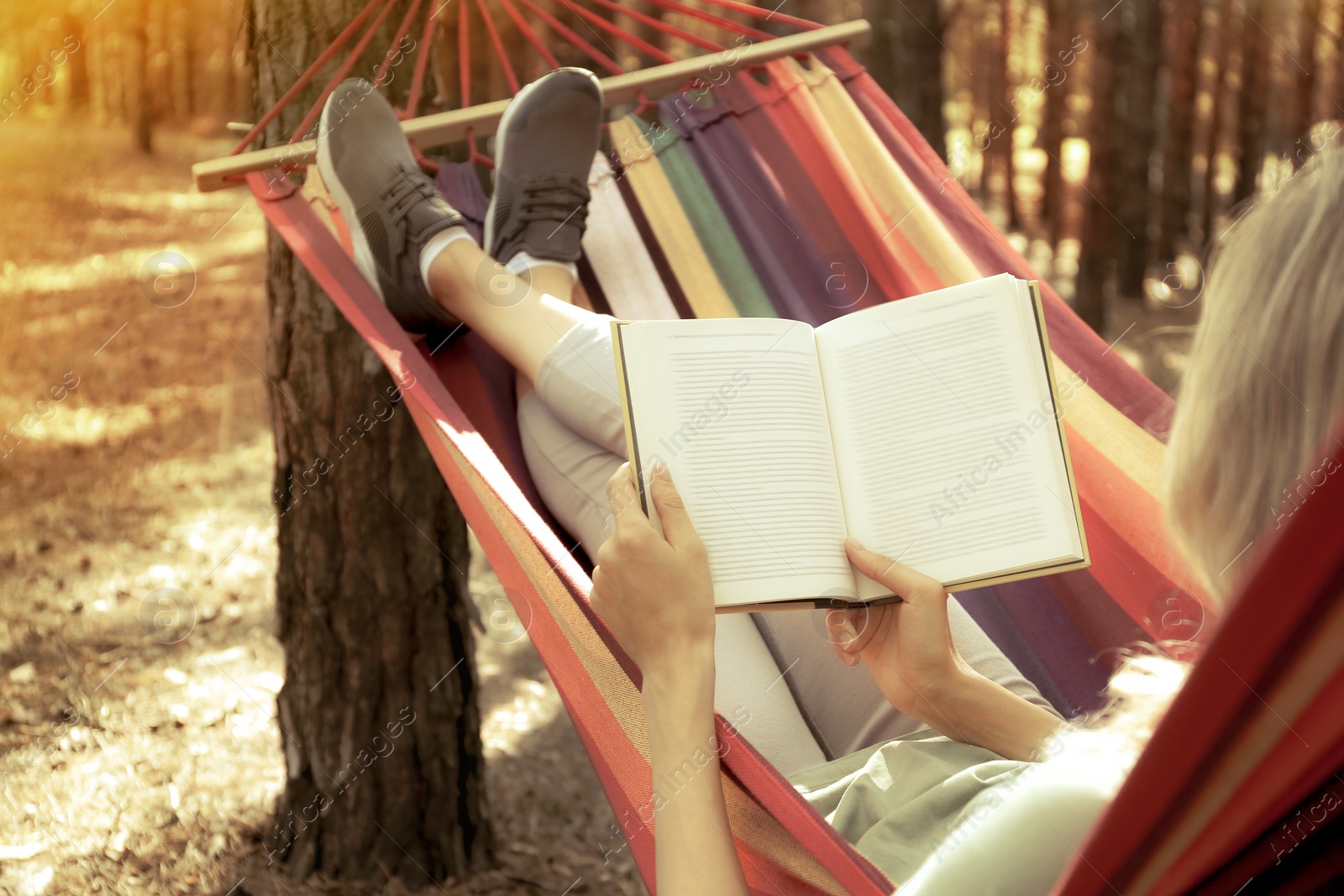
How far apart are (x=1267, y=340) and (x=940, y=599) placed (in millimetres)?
395

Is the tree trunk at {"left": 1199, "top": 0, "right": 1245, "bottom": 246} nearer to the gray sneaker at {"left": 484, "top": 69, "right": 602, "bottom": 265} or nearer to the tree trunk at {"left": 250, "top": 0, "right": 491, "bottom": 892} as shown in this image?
the gray sneaker at {"left": 484, "top": 69, "right": 602, "bottom": 265}

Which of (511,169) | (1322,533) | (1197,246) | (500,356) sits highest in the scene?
(511,169)

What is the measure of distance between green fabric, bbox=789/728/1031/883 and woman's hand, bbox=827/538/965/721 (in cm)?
5

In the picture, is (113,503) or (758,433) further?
(113,503)

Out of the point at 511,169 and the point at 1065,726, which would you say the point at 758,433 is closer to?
the point at 1065,726

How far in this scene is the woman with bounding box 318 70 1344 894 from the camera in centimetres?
60

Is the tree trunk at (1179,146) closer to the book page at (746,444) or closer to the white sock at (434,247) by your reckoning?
the white sock at (434,247)

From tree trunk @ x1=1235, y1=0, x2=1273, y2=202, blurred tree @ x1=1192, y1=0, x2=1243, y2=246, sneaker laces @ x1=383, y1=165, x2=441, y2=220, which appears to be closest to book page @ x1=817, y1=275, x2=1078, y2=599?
sneaker laces @ x1=383, y1=165, x2=441, y2=220

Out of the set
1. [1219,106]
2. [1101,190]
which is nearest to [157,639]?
[1101,190]

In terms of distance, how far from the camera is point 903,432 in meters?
0.97

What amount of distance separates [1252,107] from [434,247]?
25.1ft

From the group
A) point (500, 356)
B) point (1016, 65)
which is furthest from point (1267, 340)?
point (1016, 65)

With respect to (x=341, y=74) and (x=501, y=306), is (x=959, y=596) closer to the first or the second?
(x=501, y=306)

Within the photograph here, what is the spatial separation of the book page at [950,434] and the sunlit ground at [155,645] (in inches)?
43.6
